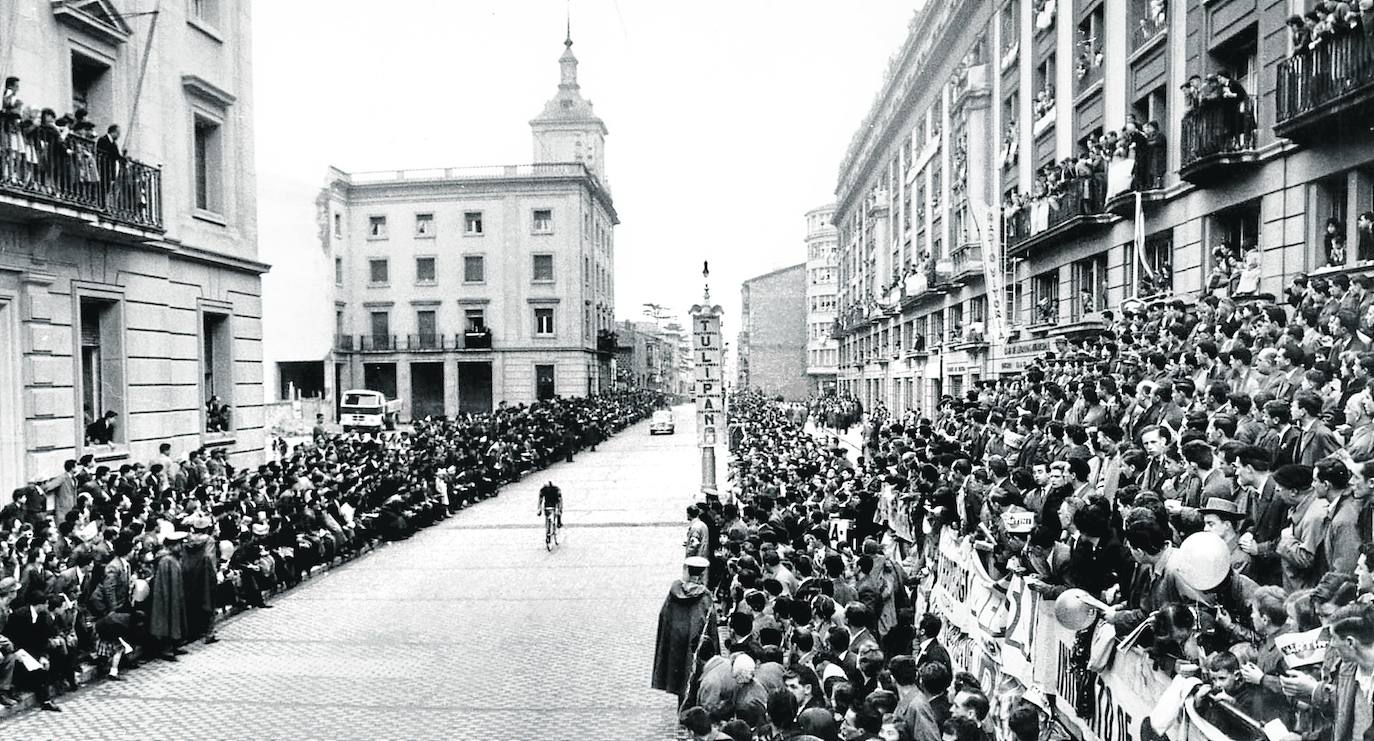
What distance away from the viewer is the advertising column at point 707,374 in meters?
21.1

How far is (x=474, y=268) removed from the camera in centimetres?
5950

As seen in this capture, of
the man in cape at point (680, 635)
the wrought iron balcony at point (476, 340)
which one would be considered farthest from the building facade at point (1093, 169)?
the wrought iron balcony at point (476, 340)

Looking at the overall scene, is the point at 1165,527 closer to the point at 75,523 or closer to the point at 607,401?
the point at 75,523

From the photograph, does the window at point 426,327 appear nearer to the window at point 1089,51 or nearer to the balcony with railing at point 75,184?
the balcony with railing at point 75,184

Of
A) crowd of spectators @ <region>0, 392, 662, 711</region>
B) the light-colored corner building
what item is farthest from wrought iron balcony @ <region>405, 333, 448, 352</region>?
the light-colored corner building

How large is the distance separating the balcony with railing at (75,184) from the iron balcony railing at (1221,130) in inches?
740

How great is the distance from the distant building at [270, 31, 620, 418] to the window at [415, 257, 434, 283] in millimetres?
61

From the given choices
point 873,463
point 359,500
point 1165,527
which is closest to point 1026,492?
point 1165,527

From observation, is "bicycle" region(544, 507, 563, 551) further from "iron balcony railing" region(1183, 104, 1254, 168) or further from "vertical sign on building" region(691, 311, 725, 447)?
"iron balcony railing" region(1183, 104, 1254, 168)

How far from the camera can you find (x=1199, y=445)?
787 cm

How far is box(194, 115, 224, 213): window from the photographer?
22047mm

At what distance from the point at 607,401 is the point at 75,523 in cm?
4580

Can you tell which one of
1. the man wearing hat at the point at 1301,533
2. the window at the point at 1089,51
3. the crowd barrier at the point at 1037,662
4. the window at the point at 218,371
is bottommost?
the crowd barrier at the point at 1037,662

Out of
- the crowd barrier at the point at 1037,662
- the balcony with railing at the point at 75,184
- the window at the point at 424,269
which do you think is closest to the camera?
the crowd barrier at the point at 1037,662
